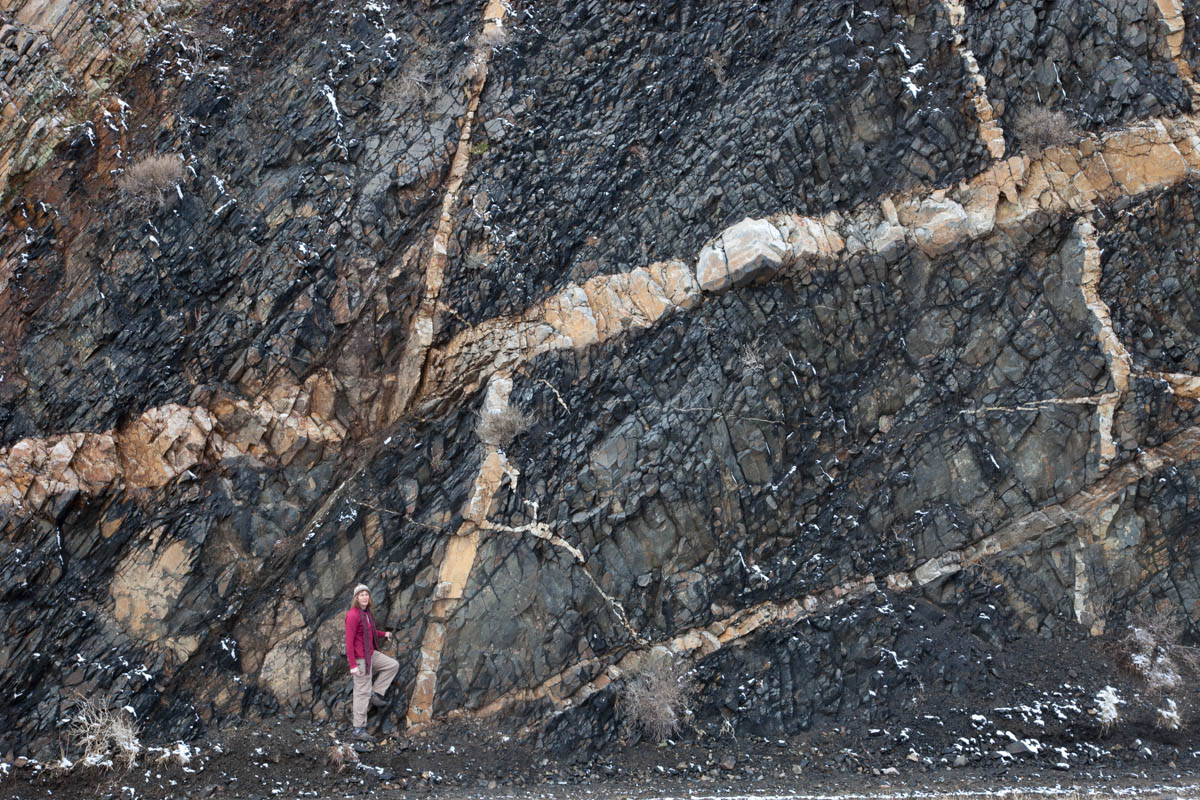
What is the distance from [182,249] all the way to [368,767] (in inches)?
266

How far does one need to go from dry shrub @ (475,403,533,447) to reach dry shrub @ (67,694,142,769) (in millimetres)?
4813

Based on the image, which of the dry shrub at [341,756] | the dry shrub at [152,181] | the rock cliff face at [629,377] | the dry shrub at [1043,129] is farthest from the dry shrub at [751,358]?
the dry shrub at [152,181]

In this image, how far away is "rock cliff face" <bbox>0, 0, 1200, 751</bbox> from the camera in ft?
28.8

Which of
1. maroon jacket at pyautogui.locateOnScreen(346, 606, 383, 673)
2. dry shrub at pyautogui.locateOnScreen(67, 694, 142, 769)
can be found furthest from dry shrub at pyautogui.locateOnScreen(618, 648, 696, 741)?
dry shrub at pyautogui.locateOnScreen(67, 694, 142, 769)

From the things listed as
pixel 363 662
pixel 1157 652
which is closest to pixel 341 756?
pixel 363 662

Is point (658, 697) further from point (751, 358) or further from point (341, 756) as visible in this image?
point (751, 358)

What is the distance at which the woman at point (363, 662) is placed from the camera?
850 cm

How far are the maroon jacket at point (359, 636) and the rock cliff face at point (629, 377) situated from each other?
0.41m

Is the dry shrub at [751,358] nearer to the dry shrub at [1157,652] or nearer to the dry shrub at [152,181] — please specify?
the dry shrub at [1157,652]

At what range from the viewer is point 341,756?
8.23m

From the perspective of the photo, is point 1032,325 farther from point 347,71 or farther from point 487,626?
point 347,71

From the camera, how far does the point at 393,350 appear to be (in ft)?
32.8

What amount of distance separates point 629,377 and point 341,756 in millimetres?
5184

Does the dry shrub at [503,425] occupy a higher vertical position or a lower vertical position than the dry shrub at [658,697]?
higher
